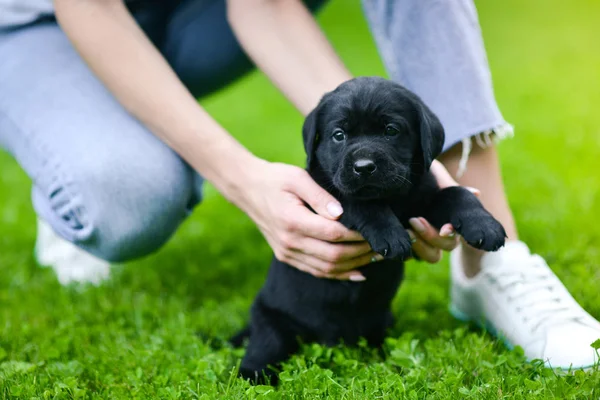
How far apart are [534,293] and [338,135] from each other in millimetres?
883

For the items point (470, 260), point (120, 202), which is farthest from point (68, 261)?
point (470, 260)

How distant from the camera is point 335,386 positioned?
2127mm

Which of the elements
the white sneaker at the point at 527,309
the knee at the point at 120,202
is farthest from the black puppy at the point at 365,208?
the knee at the point at 120,202

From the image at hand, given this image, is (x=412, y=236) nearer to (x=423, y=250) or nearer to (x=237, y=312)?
(x=423, y=250)

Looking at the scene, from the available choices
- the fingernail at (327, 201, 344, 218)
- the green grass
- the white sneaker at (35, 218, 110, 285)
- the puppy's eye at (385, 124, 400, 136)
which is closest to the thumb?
the fingernail at (327, 201, 344, 218)

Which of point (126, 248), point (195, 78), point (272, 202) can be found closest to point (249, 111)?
point (195, 78)

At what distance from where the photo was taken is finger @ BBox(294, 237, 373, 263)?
2.19m

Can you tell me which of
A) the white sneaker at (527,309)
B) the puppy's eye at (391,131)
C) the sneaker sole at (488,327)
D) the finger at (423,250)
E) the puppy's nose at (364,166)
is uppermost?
the puppy's nose at (364,166)

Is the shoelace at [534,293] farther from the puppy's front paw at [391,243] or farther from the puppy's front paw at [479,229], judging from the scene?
the puppy's front paw at [391,243]

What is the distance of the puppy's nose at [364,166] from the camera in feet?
6.60

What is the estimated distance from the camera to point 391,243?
2033 mm

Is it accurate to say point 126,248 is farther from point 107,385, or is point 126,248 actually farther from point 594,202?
point 594,202

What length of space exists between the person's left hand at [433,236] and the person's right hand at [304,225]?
14cm

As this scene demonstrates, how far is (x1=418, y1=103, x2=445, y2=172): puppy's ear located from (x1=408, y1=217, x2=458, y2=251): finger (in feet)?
0.56
